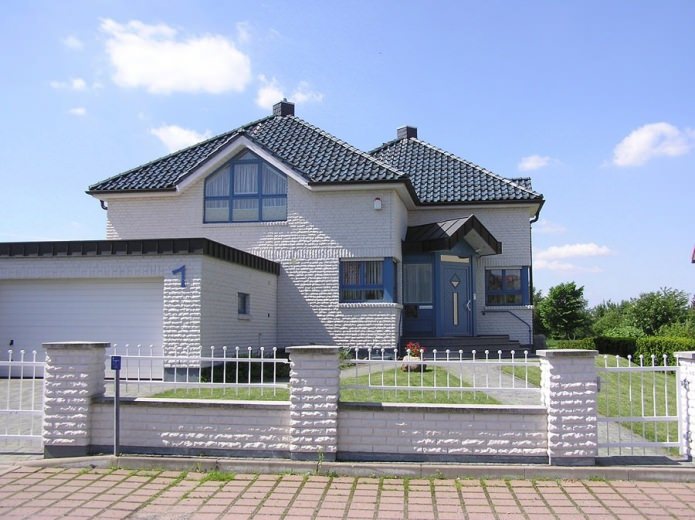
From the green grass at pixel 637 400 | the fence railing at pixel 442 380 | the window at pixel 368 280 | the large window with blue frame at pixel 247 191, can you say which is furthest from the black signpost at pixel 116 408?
the large window with blue frame at pixel 247 191

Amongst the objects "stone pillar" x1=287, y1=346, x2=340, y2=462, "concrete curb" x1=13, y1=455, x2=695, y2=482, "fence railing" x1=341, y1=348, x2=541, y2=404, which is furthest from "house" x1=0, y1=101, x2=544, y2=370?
"stone pillar" x1=287, y1=346, x2=340, y2=462

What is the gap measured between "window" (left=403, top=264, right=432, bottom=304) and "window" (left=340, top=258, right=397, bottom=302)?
4.41 feet

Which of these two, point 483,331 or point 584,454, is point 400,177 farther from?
point 584,454

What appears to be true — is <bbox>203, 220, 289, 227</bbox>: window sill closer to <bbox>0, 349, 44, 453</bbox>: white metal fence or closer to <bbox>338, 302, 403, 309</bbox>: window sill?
<bbox>338, 302, 403, 309</bbox>: window sill

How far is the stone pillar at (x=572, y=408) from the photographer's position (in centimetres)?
749

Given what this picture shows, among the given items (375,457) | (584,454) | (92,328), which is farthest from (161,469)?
(92,328)

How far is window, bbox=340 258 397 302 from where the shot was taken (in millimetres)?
18953

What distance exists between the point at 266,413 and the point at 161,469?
1.32 meters

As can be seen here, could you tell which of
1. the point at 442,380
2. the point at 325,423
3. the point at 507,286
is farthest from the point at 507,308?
the point at 325,423

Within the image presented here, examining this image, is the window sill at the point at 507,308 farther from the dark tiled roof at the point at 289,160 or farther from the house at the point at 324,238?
the dark tiled roof at the point at 289,160

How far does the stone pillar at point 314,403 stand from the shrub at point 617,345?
1555 centimetres

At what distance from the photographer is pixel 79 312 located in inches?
597

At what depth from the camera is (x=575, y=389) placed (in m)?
7.56

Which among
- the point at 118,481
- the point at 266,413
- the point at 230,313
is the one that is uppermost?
the point at 230,313
